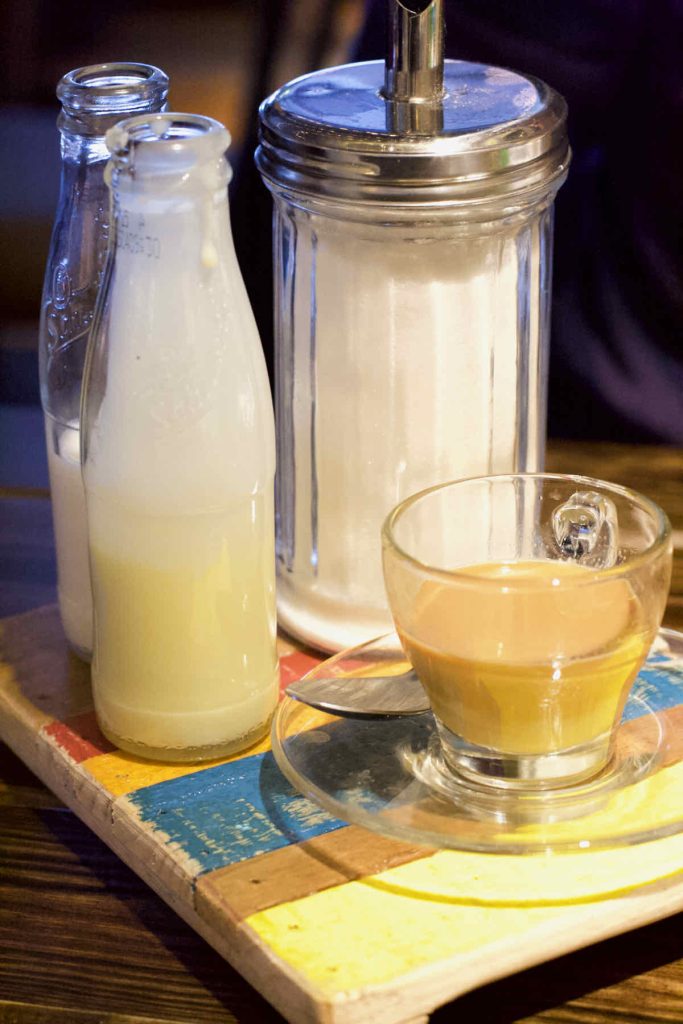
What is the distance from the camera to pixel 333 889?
0.56 meters

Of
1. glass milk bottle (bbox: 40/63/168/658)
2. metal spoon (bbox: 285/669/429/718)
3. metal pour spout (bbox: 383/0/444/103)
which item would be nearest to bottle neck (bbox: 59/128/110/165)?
glass milk bottle (bbox: 40/63/168/658)

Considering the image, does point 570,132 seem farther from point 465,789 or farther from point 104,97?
point 465,789

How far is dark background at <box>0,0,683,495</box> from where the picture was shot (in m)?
1.19

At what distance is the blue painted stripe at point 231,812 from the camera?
0.59 meters

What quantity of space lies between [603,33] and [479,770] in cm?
78

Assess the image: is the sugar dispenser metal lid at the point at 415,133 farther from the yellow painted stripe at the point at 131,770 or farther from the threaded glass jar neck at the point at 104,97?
the yellow painted stripe at the point at 131,770

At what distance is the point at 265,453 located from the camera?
Answer: 64 centimetres

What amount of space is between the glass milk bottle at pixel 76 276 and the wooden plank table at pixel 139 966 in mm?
161

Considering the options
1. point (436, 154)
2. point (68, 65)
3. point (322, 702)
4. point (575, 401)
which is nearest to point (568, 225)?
point (575, 401)

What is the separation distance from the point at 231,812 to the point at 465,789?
101 mm

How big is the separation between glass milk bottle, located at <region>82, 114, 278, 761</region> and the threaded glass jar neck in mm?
83

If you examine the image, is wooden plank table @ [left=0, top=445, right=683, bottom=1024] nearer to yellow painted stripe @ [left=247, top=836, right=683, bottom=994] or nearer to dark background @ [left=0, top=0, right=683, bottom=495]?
yellow painted stripe @ [left=247, top=836, right=683, bottom=994]

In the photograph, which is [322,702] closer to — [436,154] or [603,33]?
[436,154]

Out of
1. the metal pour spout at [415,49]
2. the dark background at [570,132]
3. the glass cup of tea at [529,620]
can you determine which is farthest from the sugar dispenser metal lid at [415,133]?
the dark background at [570,132]
